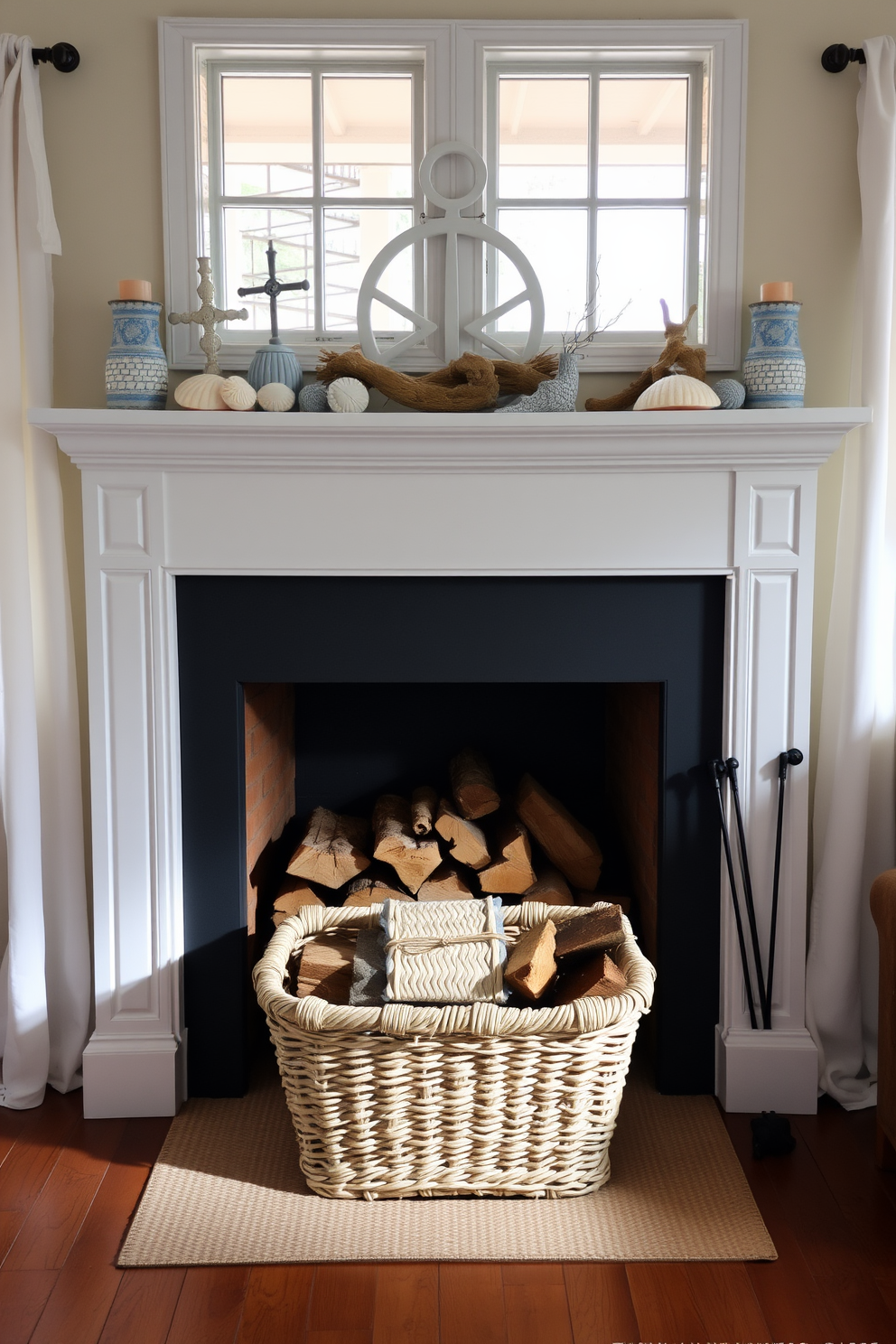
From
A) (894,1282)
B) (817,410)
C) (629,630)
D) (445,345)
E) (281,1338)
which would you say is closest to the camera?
(281,1338)

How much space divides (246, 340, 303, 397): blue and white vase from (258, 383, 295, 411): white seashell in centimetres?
7

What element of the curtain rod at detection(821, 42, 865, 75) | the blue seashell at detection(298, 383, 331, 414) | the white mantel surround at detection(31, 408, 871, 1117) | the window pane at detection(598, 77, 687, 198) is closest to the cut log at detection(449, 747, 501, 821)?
the white mantel surround at detection(31, 408, 871, 1117)

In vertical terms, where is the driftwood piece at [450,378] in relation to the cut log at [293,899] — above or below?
above

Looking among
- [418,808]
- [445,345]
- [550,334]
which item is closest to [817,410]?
[550,334]

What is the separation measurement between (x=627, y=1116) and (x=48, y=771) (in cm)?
149

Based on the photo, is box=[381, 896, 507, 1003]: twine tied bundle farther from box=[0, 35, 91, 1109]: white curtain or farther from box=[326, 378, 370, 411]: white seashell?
box=[326, 378, 370, 411]: white seashell

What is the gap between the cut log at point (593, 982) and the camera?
197cm

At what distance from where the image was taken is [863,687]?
2.28m

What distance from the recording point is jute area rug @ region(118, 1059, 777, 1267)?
5.96 ft

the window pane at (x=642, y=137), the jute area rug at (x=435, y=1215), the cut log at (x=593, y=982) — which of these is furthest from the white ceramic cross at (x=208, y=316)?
the jute area rug at (x=435, y=1215)

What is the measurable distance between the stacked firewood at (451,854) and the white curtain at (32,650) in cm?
52

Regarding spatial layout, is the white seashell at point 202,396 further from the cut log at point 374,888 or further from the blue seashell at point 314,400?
the cut log at point 374,888

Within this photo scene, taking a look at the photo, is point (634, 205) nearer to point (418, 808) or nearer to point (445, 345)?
point (445, 345)

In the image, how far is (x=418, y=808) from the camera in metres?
2.52
